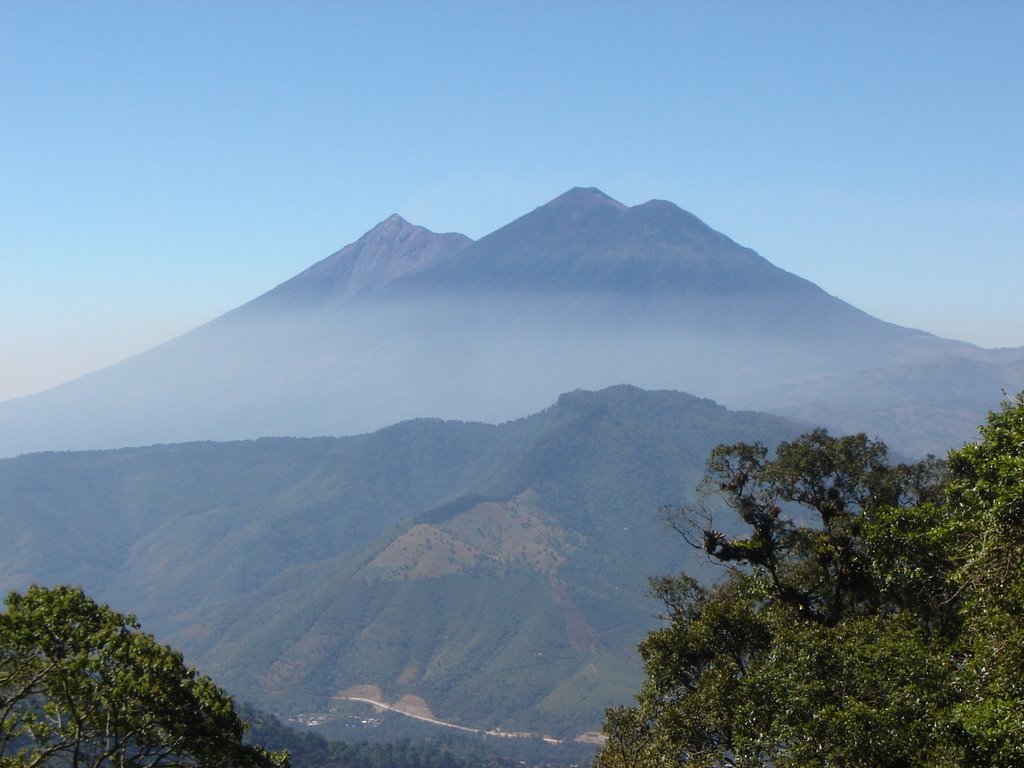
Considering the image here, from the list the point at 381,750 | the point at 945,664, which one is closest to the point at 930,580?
the point at 945,664

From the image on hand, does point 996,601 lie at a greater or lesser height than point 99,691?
greater

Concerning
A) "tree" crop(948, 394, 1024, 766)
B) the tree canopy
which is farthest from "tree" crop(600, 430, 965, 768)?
"tree" crop(948, 394, 1024, 766)

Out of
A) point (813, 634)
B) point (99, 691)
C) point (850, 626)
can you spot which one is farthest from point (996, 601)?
point (99, 691)

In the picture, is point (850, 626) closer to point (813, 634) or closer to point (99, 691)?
point (813, 634)

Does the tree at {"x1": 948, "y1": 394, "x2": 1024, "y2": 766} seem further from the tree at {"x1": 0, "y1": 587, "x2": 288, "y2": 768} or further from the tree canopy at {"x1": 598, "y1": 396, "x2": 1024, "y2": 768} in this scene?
the tree at {"x1": 0, "y1": 587, "x2": 288, "y2": 768}

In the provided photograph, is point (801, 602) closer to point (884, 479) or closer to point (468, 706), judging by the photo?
point (884, 479)

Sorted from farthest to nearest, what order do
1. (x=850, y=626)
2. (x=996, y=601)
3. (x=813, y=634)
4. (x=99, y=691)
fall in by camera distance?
1. (x=850, y=626)
2. (x=813, y=634)
3. (x=99, y=691)
4. (x=996, y=601)
